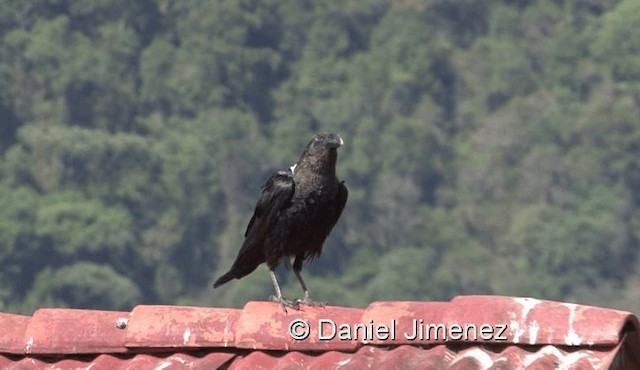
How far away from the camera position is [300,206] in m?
10.1

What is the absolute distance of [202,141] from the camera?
9388 cm

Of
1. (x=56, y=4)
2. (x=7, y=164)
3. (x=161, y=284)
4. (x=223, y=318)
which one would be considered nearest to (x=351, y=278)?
(x=161, y=284)

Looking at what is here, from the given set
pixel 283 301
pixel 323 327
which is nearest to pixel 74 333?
pixel 323 327

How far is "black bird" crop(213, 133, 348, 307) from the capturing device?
397 inches

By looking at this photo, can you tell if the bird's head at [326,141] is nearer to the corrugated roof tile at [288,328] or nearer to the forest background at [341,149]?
the corrugated roof tile at [288,328]

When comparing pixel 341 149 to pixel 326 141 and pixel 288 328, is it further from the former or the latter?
pixel 288 328

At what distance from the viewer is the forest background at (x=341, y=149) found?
84.1 metres

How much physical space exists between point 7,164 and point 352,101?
17695 mm

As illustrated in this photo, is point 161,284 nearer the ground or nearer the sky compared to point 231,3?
nearer the ground

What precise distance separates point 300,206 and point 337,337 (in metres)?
2.98

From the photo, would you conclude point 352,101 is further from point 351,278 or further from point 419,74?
point 351,278

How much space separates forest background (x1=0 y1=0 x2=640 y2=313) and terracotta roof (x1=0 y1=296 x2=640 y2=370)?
66.8 meters

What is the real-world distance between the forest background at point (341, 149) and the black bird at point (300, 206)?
64090 mm

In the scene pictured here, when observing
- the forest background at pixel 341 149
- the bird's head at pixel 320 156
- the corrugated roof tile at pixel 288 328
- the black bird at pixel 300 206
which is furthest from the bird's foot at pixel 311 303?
the forest background at pixel 341 149
